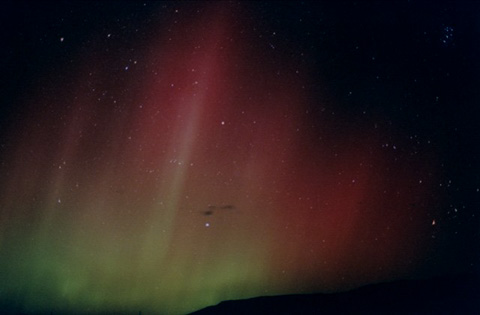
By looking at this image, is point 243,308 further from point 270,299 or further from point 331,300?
point 331,300

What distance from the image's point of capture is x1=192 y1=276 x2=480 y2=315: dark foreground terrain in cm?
3547

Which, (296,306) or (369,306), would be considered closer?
(369,306)

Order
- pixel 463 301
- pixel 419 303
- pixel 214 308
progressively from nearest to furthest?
pixel 463 301 → pixel 419 303 → pixel 214 308

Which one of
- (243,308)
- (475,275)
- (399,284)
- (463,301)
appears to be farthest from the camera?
(243,308)

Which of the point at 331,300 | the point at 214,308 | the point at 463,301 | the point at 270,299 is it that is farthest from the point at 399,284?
the point at 214,308

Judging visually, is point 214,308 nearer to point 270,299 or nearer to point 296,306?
point 270,299

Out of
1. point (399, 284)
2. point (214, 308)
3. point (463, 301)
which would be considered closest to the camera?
point (463, 301)

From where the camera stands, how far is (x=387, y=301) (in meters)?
46.7

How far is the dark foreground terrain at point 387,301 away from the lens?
35.5 metres

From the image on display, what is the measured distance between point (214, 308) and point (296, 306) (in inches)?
792

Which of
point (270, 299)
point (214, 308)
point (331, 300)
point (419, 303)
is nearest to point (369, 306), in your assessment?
point (419, 303)

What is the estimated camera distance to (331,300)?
54.4 m

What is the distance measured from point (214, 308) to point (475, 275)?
4162 centimetres

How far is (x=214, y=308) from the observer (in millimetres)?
68750
